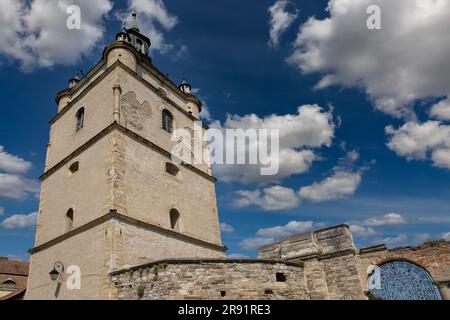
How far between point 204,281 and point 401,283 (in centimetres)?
601

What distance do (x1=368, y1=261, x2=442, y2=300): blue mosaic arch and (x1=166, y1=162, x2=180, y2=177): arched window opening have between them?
387 inches

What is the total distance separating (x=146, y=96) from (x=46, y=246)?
329 inches

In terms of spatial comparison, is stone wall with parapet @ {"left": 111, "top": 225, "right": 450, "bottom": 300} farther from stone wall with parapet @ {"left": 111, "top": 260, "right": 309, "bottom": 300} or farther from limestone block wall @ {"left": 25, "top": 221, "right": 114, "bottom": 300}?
limestone block wall @ {"left": 25, "top": 221, "right": 114, "bottom": 300}

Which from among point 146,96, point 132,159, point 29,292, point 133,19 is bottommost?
point 29,292

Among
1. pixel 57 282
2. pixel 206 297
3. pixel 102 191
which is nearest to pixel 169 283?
pixel 206 297

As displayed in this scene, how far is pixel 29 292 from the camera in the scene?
14.4 meters

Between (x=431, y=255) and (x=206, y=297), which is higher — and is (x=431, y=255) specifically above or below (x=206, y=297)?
above

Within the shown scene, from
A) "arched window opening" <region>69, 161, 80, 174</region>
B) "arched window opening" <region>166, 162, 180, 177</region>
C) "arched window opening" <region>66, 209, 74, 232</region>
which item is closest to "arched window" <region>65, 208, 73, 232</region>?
"arched window opening" <region>66, 209, 74, 232</region>

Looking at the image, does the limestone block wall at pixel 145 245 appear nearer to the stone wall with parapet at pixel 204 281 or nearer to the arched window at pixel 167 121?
the stone wall with parapet at pixel 204 281

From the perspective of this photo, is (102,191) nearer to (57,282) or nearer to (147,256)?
(147,256)

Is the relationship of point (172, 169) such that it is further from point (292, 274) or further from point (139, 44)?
point (139, 44)

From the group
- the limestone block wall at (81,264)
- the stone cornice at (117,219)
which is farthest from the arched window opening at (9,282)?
the limestone block wall at (81,264)

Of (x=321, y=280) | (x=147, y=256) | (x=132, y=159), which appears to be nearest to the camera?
(x=321, y=280)
